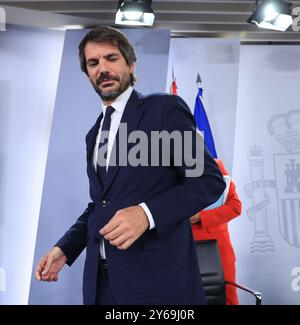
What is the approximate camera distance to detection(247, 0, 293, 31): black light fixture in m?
3.42

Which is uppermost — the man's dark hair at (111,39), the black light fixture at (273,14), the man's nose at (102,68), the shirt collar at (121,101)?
the black light fixture at (273,14)

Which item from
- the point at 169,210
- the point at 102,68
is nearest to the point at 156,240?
the point at 169,210

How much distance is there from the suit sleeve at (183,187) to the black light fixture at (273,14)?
2.49 m

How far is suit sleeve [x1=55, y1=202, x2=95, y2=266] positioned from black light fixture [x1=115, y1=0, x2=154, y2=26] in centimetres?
227

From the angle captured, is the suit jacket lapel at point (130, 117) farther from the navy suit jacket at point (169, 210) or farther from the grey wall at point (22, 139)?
the grey wall at point (22, 139)

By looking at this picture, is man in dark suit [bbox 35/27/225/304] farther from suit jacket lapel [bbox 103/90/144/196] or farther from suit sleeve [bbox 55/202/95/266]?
suit sleeve [bbox 55/202/95/266]

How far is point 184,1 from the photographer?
12.4 feet

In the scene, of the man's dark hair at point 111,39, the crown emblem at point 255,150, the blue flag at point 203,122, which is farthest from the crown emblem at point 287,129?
the man's dark hair at point 111,39

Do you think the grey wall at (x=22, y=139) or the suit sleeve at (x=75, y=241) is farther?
the grey wall at (x=22, y=139)

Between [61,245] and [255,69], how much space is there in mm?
3298

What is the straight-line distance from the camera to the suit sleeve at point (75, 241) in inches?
60.7

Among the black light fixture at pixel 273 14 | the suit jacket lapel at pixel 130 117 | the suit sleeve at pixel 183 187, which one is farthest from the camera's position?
the black light fixture at pixel 273 14
